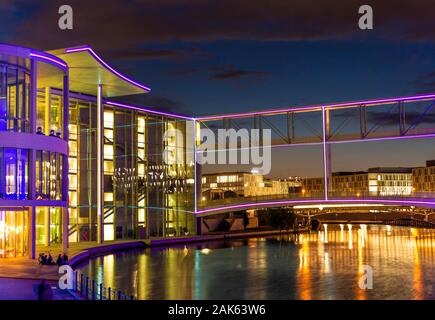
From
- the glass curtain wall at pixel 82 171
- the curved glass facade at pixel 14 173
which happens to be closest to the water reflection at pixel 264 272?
the glass curtain wall at pixel 82 171

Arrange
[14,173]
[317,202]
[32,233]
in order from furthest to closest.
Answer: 1. [317,202]
2. [32,233]
3. [14,173]

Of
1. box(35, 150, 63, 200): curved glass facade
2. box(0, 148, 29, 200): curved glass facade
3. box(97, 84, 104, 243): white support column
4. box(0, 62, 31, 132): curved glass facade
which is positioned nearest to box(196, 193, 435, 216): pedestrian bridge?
box(97, 84, 104, 243): white support column

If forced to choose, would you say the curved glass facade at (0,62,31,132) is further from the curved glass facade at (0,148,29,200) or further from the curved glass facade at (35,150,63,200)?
the curved glass facade at (35,150,63,200)

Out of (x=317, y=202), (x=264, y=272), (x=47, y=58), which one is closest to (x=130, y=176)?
(x=317, y=202)

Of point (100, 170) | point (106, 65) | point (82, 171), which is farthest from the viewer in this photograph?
point (82, 171)

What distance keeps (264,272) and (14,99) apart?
18.2 metres

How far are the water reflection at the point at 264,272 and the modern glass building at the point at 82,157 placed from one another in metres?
4.91

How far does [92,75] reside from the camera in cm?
4928

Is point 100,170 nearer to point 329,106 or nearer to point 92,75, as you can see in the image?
point 92,75

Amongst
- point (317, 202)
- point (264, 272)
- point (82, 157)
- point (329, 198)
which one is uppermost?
point (82, 157)

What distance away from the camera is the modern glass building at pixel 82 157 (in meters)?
38.1

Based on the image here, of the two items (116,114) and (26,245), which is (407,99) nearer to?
(116,114)

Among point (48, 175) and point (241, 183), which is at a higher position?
point (241, 183)

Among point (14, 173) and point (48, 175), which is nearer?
point (14, 173)
